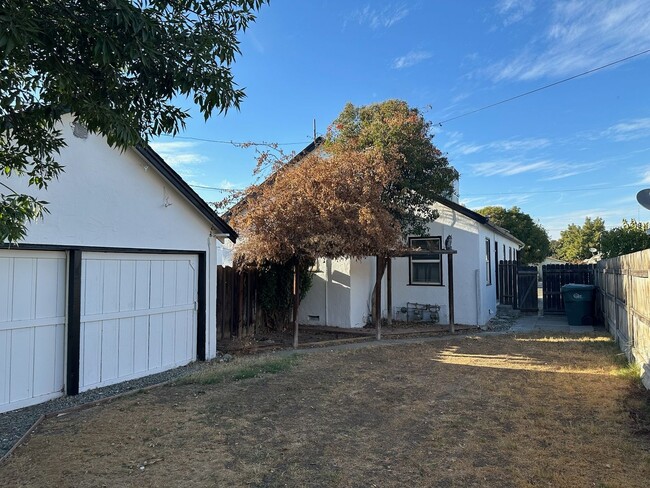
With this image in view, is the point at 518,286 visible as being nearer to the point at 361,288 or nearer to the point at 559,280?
the point at 559,280

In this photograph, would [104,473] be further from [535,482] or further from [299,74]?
[299,74]

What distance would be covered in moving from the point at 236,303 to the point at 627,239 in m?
12.7

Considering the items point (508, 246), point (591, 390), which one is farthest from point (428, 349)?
point (508, 246)

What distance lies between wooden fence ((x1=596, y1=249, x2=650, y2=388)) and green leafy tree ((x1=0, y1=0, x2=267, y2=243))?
6413 mm

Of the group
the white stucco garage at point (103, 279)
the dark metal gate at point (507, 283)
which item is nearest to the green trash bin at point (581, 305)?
the dark metal gate at point (507, 283)

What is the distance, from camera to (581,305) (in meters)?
13.6

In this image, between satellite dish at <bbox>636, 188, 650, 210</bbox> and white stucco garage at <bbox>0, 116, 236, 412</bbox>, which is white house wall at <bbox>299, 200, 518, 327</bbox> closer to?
white stucco garage at <bbox>0, 116, 236, 412</bbox>

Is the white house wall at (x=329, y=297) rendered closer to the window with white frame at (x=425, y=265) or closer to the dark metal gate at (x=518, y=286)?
the window with white frame at (x=425, y=265)

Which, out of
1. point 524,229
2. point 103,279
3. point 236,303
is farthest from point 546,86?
point 524,229

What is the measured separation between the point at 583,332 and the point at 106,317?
39.5ft

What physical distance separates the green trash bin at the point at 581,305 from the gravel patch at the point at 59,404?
11684 millimetres

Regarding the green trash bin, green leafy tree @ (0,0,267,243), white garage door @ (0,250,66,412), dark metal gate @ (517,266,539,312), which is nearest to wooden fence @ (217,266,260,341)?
white garage door @ (0,250,66,412)

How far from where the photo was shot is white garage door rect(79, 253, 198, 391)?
6.41m

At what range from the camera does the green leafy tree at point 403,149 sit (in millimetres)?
11328
